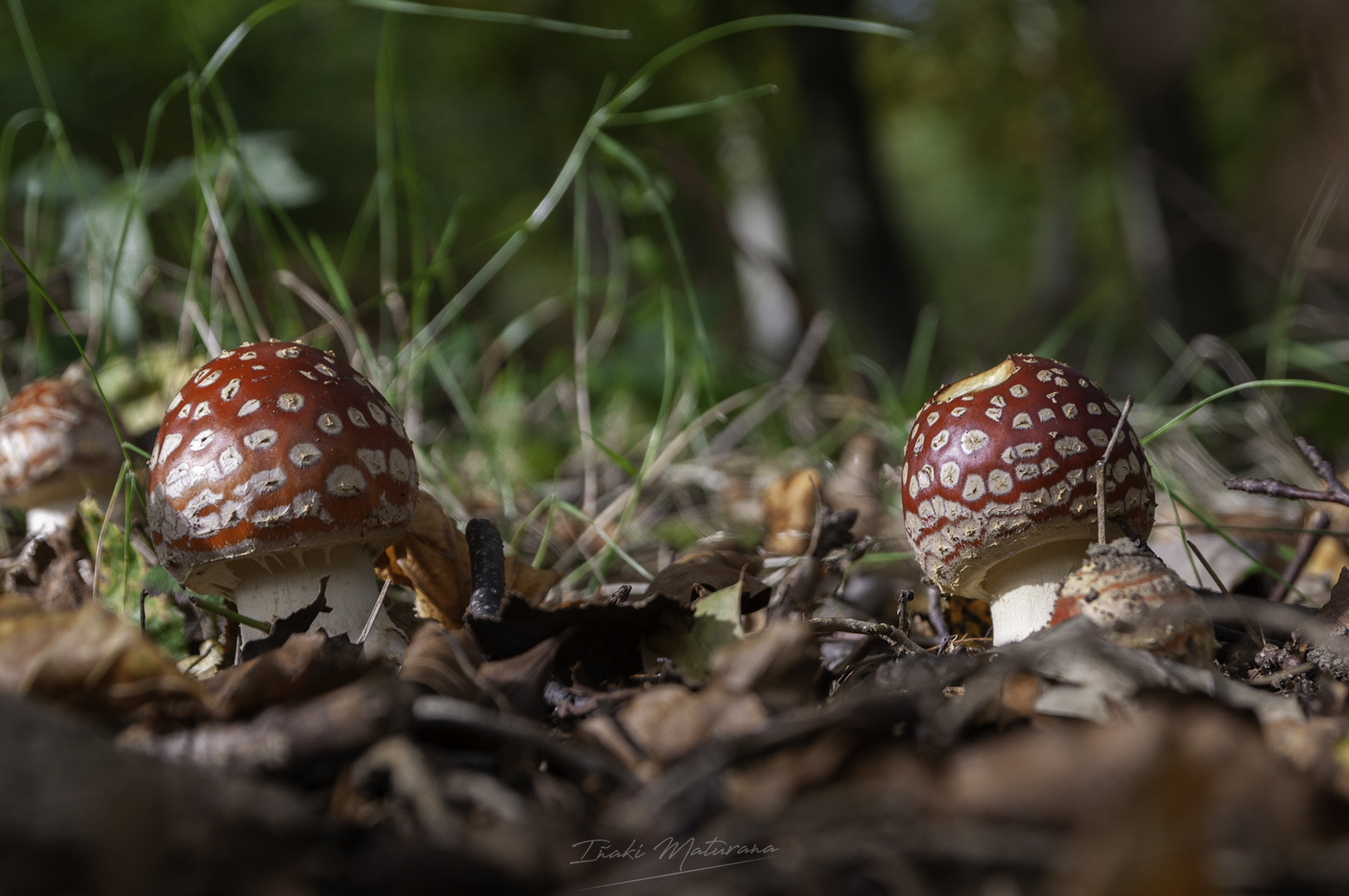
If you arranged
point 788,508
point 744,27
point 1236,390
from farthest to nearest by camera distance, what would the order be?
1. point 788,508
2. point 744,27
3. point 1236,390

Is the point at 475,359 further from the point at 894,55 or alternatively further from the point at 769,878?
the point at 894,55

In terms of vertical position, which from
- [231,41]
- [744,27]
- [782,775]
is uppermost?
[231,41]

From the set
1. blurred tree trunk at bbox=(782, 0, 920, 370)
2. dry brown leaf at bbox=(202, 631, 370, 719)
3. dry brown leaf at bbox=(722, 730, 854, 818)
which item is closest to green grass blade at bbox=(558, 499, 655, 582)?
dry brown leaf at bbox=(202, 631, 370, 719)

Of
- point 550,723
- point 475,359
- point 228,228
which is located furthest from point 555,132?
point 550,723

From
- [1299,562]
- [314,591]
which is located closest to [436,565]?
[314,591]

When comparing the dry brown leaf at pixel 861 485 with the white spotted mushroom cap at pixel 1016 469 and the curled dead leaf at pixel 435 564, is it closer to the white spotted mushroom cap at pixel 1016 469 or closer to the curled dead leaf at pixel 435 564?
the white spotted mushroom cap at pixel 1016 469

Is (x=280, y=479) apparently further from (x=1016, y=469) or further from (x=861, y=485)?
(x=861, y=485)
